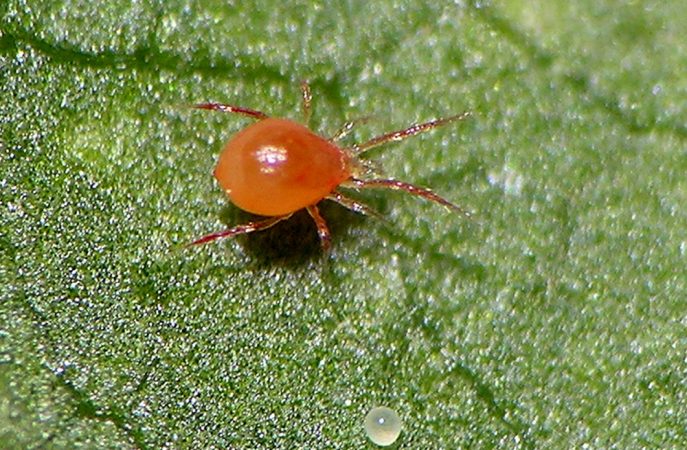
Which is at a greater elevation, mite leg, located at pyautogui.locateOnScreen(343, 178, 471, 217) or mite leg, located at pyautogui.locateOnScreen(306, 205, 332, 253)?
mite leg, located at pyautogui.locateOnScreen(343, 178, 471, 217)

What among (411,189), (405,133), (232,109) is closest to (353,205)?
(411,189)

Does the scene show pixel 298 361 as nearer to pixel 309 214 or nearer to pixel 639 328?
pixel 309 214

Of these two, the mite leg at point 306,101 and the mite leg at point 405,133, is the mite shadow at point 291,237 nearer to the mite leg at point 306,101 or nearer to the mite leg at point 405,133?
the mite leg at point 405,133

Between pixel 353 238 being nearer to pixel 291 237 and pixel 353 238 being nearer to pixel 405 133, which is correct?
pixel 291 237

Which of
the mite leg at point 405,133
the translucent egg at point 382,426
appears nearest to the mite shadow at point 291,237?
the mite leg at point 405,133

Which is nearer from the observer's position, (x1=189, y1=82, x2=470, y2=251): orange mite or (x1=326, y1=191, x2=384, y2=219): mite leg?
(x1=189, y1=82, x2=470, y2=251): orange mite

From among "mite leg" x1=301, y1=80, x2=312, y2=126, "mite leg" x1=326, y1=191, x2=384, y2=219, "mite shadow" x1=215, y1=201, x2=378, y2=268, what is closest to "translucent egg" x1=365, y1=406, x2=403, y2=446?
"mite shadow" x1=215, y1=201, x2=378, y2=268

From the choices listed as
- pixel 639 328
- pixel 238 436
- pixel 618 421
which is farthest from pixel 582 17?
pixel 238 436

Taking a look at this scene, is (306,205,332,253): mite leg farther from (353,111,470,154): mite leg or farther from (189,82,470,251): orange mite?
(353,111,470,154): mite leg
